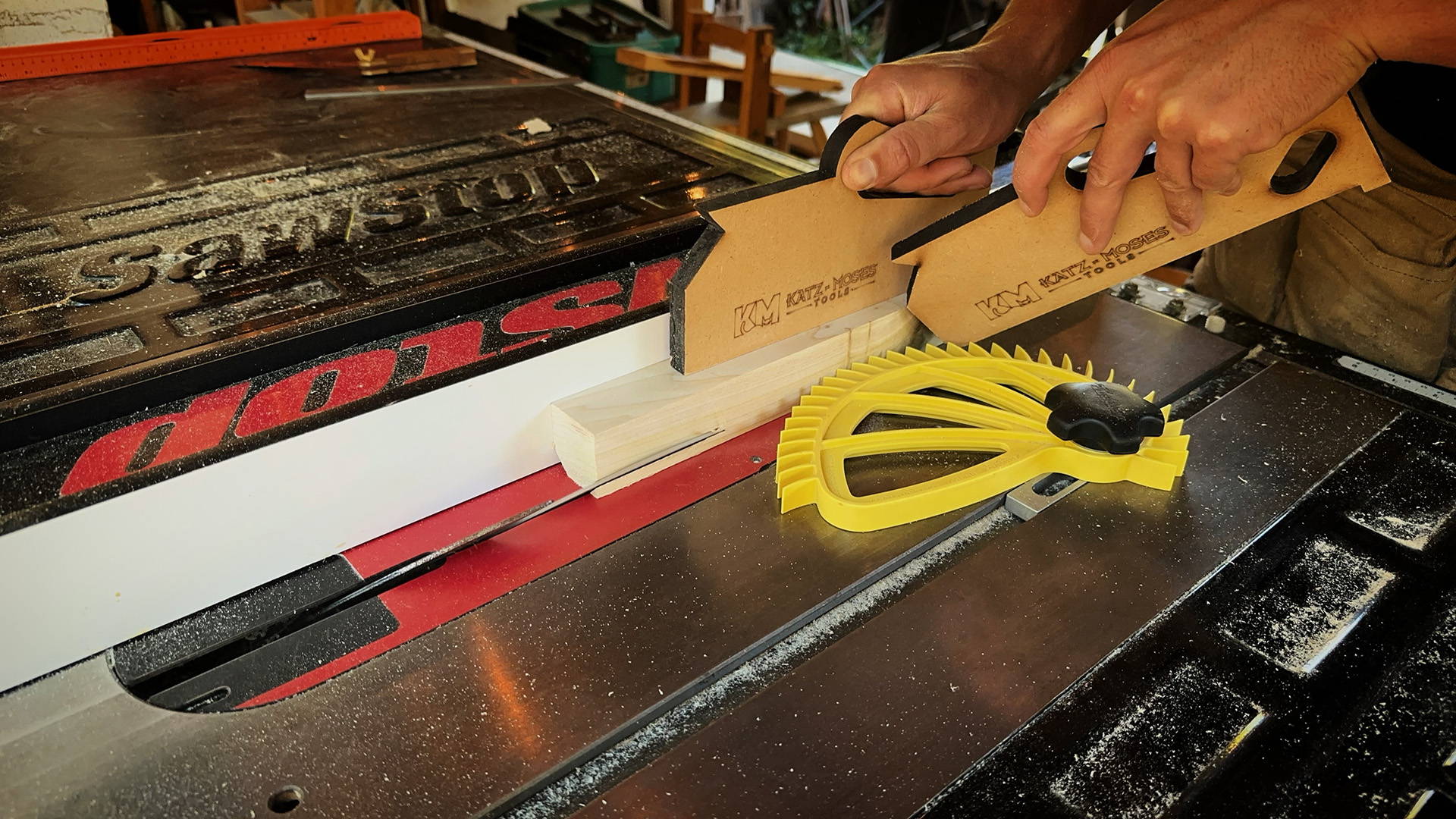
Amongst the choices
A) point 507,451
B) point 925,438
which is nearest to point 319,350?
point 507,451

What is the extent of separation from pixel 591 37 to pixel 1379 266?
286cm

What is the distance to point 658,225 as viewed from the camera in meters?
1.27

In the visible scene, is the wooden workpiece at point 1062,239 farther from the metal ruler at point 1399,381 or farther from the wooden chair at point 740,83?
the wooden chair at point 740,83

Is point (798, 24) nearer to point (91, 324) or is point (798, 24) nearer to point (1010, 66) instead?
point (1010, 66)

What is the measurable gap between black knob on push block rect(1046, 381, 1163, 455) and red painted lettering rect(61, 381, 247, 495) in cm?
85

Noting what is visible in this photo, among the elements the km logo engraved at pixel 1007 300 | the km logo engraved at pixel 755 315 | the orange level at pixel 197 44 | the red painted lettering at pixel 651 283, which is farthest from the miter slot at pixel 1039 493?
the orange level at pixel 197 44

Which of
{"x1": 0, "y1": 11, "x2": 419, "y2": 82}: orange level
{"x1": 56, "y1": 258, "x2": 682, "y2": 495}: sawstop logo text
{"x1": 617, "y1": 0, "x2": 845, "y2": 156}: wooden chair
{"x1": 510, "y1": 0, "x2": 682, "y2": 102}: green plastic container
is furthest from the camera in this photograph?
{"x1": 510, "y1": 0, "x2": 682, "y2": 102}: green plastic container

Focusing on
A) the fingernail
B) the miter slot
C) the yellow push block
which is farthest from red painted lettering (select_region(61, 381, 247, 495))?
the miter slot

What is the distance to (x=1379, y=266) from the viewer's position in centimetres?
149

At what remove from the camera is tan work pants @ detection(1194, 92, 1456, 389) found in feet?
4.67

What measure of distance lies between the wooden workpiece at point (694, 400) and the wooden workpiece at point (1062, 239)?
0.09 metres

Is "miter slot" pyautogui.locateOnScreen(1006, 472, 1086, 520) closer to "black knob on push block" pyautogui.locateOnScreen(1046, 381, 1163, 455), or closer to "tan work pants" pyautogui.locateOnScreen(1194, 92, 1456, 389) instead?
"black knob on push block" pyautogui.locateOnScreen(1046, 381, 1163, 455)

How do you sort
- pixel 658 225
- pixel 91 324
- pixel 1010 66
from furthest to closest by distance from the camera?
pixel 1010 66 → pixel 658 225 → pixel 91 324

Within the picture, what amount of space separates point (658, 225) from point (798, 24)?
20.3 ft
